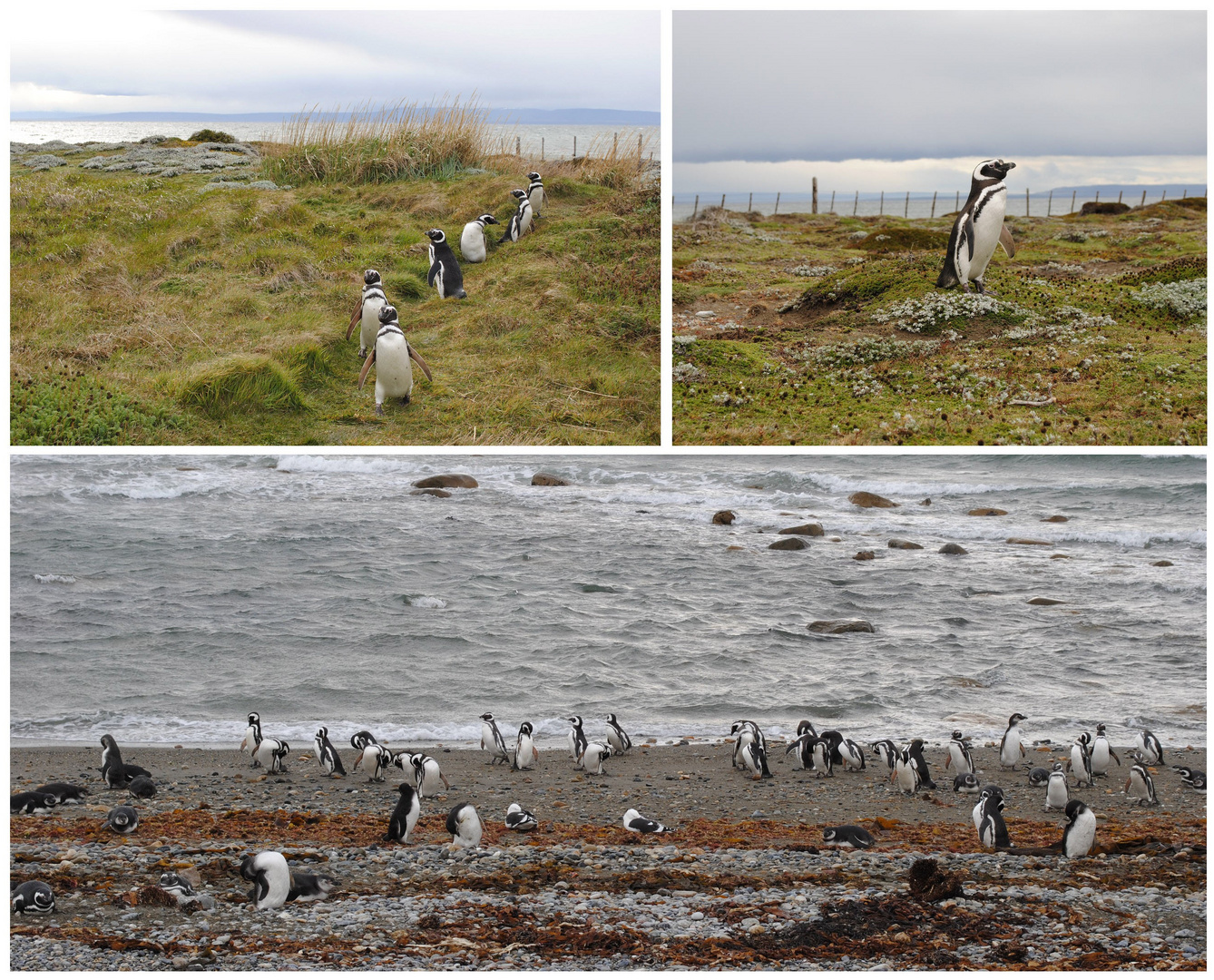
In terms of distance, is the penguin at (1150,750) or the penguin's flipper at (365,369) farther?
the penguin at (1150,750)

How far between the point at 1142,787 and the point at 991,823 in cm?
193

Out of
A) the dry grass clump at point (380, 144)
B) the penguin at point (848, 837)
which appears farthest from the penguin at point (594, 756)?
the dry grass clump at point (380, 144)

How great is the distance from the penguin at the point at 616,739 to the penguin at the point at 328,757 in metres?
2.29

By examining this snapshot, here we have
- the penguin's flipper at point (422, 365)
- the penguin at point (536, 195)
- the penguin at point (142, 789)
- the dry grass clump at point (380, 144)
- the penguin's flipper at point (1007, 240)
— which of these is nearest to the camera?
the penguin at point (142, 789)

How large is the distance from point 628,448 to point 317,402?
2.48 meters

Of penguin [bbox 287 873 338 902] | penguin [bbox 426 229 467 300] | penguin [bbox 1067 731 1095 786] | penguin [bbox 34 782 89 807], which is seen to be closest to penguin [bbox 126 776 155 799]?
penguin [bbox 34 782 89 807]

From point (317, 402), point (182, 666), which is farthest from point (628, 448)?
point (182, 666)

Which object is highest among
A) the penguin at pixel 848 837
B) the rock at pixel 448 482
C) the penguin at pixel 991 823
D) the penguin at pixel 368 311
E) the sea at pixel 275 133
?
the sea at pixel 275 133

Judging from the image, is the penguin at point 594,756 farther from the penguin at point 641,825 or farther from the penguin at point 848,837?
the penguin at point 848,837

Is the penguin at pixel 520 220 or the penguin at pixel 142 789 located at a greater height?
the penguin at pixel 520 220

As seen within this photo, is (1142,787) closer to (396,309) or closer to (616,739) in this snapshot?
(616,739)

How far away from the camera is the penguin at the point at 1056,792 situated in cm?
693

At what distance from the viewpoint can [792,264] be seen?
9977 mm

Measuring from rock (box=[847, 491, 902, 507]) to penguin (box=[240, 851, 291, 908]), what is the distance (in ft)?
46.8
